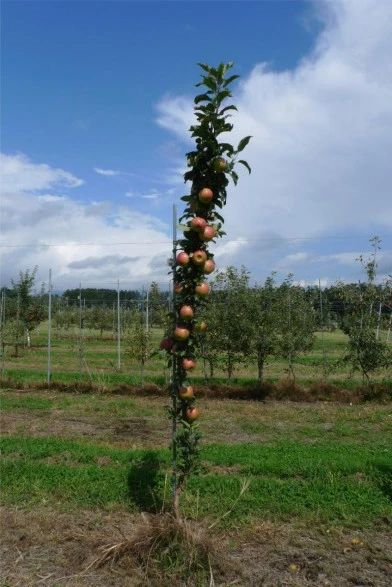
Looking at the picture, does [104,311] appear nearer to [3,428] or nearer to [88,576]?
[3,428]

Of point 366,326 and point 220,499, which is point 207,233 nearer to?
point 220,499

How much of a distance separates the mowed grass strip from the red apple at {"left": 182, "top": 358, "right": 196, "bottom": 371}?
1.51 meters

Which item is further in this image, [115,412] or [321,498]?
[115,412]

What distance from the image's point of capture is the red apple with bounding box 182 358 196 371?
452cm

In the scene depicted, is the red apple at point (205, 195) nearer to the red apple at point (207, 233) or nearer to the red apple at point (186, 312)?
the red apple at point (207, 233)

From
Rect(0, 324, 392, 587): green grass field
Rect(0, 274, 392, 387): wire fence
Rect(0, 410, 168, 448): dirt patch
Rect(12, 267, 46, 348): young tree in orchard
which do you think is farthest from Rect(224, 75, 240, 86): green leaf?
Rect(12, 267, 46, 348): young tree in orchard

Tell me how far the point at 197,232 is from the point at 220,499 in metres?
3.02

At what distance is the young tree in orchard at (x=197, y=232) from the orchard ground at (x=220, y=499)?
33.6 inches

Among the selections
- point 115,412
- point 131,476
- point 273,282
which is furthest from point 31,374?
point 131,476

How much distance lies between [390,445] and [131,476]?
14.6ft

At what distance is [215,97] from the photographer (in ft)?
14.6

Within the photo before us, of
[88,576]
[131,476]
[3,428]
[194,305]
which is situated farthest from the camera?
[3,428]

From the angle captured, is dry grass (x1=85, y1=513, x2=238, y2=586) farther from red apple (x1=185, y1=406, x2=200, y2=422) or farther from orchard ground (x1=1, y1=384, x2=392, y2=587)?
red apple (x1=185, y1=406, x2=200, y2=422)

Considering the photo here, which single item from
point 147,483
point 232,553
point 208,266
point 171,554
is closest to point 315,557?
point 232,553
